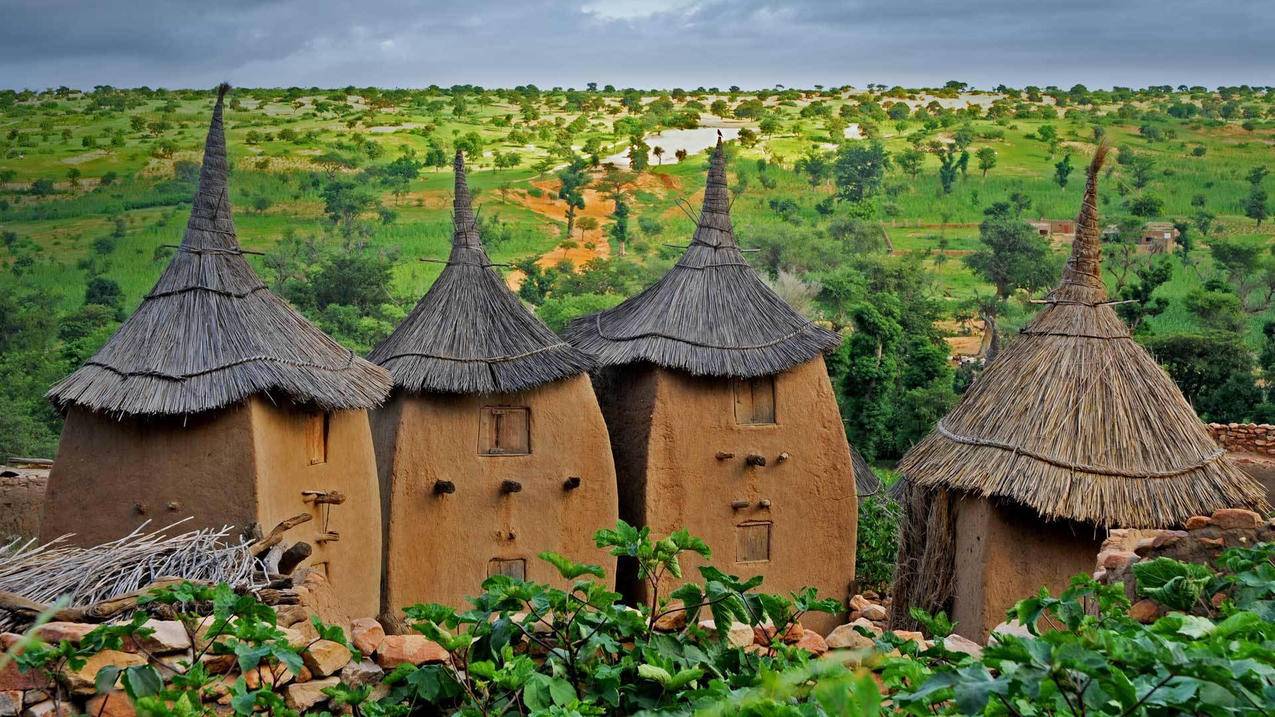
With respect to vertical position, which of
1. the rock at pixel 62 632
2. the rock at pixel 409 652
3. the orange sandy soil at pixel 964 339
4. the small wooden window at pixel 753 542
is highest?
the rock at pixel 62 632

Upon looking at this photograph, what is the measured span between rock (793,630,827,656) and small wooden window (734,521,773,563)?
31.0 feet

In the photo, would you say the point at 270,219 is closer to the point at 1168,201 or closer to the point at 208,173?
the point at 1168,201

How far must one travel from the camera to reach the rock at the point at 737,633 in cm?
586

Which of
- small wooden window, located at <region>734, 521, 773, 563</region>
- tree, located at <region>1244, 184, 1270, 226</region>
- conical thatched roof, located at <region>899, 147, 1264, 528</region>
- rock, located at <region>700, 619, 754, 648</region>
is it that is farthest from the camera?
tree, located at <region>1244, 184, 1270, 226</region>

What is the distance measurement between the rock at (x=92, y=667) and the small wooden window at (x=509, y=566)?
8.93 m

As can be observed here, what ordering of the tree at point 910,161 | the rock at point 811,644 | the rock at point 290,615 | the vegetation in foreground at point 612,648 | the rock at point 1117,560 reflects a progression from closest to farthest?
1. the vegetation in foreground at point 612,648
2. the rock at point 811,644
3. the rock at point 290,615
4. the rock at point 1117,560
5. the tree at point 910,161

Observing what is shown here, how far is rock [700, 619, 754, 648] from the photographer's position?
231 inches

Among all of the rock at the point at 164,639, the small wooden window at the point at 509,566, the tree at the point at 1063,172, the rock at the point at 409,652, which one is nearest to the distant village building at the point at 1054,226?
the tree at the point at 1063,172

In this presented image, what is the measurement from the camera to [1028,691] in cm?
383

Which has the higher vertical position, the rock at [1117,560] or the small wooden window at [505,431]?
the rock at [1117,560]

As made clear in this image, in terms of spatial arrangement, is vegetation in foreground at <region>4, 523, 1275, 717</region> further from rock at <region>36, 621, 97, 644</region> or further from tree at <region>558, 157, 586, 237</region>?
tree at <region>558, 157, 586, 237</region>

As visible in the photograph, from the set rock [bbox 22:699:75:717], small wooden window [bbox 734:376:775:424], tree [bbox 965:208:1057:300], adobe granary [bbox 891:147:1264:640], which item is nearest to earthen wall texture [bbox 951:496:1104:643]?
adobe granary [bbox 891:147:1264:640]

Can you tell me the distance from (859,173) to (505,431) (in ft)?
157

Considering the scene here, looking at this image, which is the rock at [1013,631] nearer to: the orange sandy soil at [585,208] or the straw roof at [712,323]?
the straw roof at [712,323]
